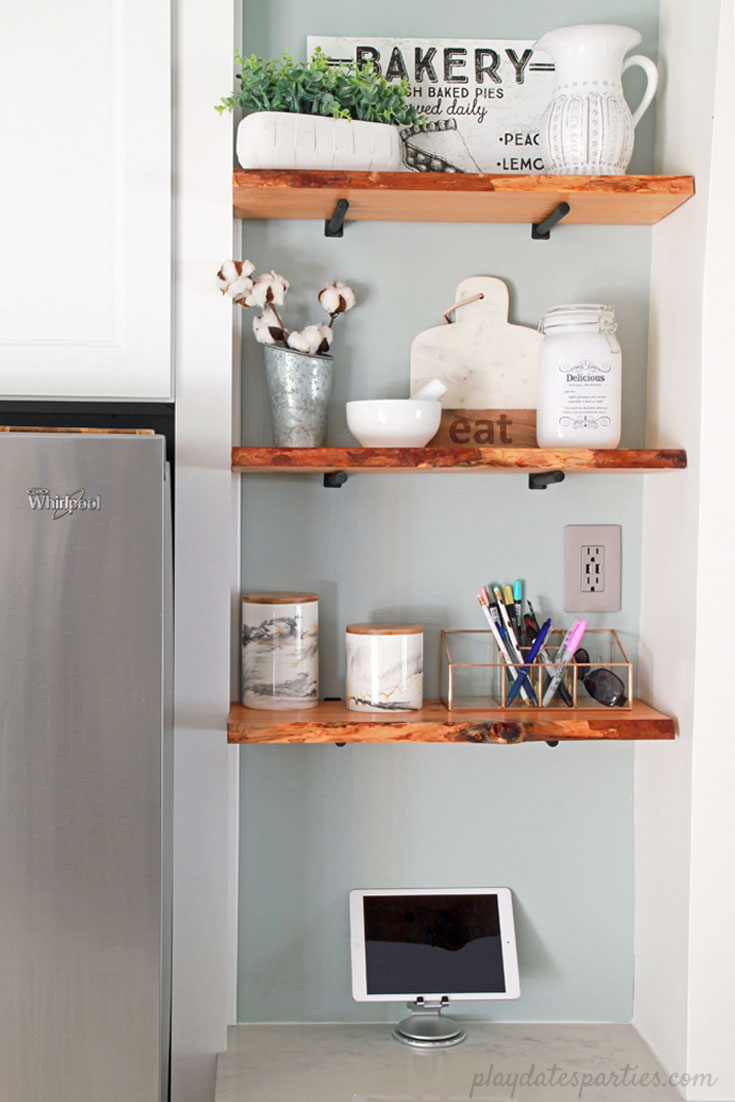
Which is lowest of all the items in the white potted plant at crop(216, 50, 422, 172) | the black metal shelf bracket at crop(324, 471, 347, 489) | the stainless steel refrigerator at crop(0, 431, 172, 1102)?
the stainless steel refrigerator at crop(0, 431, 172, 1102)

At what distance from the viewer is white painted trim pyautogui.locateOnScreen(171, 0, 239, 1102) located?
148cm

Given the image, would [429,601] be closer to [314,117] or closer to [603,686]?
[603,686]

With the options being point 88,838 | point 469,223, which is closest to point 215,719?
point 88,838

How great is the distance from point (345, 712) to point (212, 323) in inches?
23.9

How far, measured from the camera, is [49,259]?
4.69ft

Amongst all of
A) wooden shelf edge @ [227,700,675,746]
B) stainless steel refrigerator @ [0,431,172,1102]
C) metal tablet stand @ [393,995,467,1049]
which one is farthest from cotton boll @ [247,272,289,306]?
metal tablet stand @ [393,995,467,1049]

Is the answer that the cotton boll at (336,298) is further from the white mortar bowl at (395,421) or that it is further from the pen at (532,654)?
the pen at (532,654)

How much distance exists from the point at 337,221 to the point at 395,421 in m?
0.33

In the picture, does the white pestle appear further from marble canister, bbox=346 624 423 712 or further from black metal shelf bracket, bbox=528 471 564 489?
marble canister, bbox=346 624 423 712

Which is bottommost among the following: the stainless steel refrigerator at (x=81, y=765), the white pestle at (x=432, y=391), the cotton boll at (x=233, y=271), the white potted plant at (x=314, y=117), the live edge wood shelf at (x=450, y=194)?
the stainless steel refrigerator at (x=81, y=765)

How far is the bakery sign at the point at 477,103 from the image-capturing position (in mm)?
1567

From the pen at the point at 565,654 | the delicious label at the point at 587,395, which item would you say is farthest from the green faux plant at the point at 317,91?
the pen at the point at 565,654

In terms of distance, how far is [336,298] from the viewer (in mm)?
1489

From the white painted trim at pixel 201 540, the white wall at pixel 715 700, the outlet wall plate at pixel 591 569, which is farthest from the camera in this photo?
the outlet wall plate at pixel 591 569
